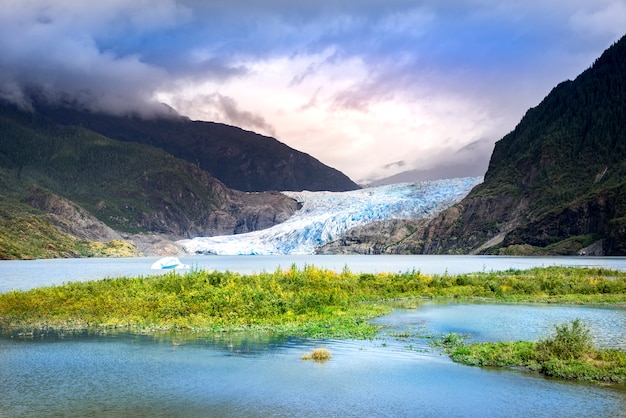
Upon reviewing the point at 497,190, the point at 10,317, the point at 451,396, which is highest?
the point at 497,190

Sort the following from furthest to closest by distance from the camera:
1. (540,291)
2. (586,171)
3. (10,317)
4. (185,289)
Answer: (586,171)
(540,291)
(185,289)
(10,317)

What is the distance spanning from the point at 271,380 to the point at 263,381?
0.29 metres

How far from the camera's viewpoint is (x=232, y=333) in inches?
1173

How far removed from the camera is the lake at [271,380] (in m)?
16.8

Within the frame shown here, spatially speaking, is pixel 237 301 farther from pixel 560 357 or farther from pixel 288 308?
pixel 560 357

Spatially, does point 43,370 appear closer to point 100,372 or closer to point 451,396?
point 100,372

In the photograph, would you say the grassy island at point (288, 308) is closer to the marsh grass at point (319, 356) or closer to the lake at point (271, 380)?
the lake at point (271, 380)

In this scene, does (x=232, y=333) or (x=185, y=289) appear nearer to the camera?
(x=232, y=333)

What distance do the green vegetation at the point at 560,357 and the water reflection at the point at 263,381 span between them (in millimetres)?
768

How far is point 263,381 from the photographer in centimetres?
1991

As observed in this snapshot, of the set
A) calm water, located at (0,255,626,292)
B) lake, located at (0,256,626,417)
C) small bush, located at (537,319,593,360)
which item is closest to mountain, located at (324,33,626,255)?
calm water, located at (0,255,626,292)

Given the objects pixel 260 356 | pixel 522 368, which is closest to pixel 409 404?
pixel 522 368

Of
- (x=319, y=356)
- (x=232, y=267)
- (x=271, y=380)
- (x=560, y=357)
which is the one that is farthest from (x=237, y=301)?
(x=232, y=267)

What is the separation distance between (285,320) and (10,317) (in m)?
16.2
